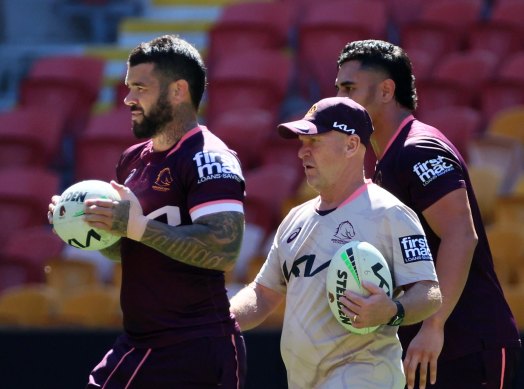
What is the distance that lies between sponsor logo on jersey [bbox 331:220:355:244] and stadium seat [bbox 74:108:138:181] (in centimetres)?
551

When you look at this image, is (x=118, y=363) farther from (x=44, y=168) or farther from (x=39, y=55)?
(x=39, y=55)

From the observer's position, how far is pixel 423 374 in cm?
380

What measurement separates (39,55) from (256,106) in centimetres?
278

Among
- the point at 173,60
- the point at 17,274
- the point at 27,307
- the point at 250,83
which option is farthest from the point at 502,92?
the point at 173,60

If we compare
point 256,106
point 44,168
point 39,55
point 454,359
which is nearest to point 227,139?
point 256,106

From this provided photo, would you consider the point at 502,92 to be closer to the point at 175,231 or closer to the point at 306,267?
the point at 306,267

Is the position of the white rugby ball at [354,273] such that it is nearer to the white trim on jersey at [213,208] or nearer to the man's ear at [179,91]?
the white trim on jersey at [213,208]

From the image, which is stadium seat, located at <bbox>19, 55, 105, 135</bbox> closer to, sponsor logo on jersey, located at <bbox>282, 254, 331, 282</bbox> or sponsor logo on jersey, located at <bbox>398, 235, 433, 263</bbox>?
sponsor logo on jersey, located at <bbox>282, 254, 331, 282</bbox>

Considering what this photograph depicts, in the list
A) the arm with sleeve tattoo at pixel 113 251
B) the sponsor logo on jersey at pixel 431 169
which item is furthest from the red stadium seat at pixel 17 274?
the sponsor logo on jersey at pixel 431 169

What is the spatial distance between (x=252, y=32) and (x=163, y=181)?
673cm

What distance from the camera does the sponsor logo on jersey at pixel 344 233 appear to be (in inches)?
146

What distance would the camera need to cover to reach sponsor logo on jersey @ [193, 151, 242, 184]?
386 centimetres

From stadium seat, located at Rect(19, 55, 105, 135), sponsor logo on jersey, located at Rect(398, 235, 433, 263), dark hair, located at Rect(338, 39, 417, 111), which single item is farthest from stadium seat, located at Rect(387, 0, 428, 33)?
sponsor logo on jersey, located at Rect(398, 235, 433, 263)

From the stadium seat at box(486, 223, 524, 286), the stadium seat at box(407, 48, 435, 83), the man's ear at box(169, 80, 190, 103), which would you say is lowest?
the stadium seat at box(486, 223, 524, 286)
